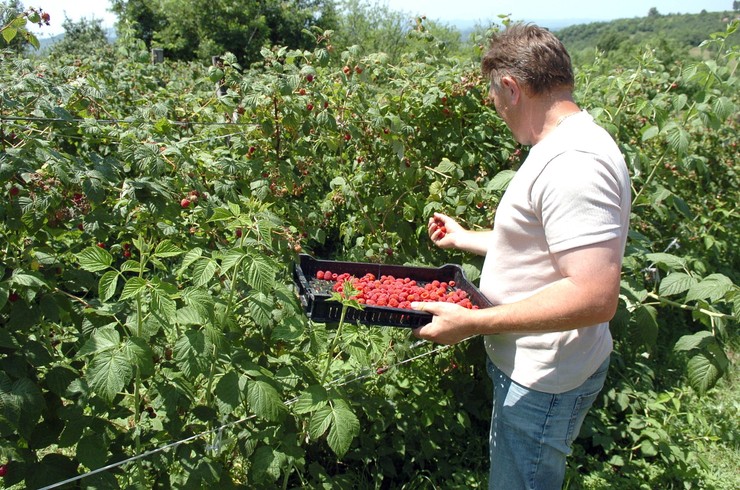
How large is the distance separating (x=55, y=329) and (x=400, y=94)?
1.89 metres

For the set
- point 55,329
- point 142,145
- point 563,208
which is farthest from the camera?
point 55,329

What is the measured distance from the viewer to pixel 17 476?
176 cm

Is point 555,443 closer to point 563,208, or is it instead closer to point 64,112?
point 563,208

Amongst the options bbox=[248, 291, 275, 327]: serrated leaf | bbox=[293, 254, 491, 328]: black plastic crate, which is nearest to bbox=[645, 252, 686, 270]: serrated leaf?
bbox=[293, 254, 491, 328]: black plastic crate

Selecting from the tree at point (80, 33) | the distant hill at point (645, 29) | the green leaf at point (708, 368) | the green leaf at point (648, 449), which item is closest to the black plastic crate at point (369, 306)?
the green leaf at point (708, 368)

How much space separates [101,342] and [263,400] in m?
0.45

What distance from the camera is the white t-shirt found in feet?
5.12

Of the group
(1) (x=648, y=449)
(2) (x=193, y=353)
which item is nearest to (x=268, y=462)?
(2) (x=193, y=353)

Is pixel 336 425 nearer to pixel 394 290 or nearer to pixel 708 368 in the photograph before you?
pixel 394 290

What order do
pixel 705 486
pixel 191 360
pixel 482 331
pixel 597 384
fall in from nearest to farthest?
1. pixel 191 360
2. pixel 482 331
3. pixel 597 384
4. pixel 705 486

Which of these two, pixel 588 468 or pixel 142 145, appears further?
pixel 588 468

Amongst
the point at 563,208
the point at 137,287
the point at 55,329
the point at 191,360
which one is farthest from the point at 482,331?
the point at 55,329

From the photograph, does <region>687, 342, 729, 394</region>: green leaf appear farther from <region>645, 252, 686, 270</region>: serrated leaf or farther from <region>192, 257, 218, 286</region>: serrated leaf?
<region>192, 257, 218, 286</region>: serrated leaf

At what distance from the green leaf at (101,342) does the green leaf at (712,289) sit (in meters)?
2.00
